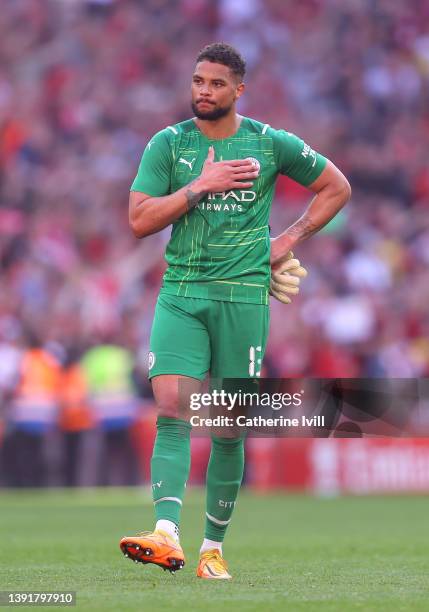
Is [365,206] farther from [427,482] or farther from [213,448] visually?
[213,448]

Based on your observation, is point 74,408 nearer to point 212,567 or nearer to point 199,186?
point 212,567

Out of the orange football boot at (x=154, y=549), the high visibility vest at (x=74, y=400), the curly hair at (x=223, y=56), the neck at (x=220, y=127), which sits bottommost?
the orange football boot at (x=154, y=549)

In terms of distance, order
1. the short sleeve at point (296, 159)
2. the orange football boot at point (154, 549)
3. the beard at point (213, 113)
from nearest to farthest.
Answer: the orange football boot at point (154, 549) → the beard at point (213, 113) → the short sleeve at point (296, 159)

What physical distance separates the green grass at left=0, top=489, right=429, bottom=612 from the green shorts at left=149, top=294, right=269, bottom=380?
0.97 m

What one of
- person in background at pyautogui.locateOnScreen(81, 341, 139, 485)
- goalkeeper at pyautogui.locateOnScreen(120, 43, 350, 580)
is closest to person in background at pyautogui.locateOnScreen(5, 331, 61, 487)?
person in background at pyautogui.locateOnScreen(81, 341, 139, 485)

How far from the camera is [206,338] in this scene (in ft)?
21.2

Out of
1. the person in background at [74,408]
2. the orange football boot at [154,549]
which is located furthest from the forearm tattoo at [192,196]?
the person in background at [74,408]

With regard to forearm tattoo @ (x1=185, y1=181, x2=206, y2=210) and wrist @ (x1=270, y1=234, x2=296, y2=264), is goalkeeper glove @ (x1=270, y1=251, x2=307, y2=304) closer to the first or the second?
wrist @ (x1=270, y1=234, x2=296, y2=264)

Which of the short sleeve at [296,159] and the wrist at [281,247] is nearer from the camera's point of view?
the short sleeve at [296,159]

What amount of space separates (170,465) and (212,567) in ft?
1.97

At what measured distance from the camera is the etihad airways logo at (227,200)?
6430 millimetres

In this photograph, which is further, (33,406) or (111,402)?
(111,402)

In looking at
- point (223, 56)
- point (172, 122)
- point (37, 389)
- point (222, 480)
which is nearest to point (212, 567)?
point (222, 480)

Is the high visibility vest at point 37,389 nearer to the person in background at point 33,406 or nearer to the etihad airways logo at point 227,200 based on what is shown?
the person in background at point 33,406
